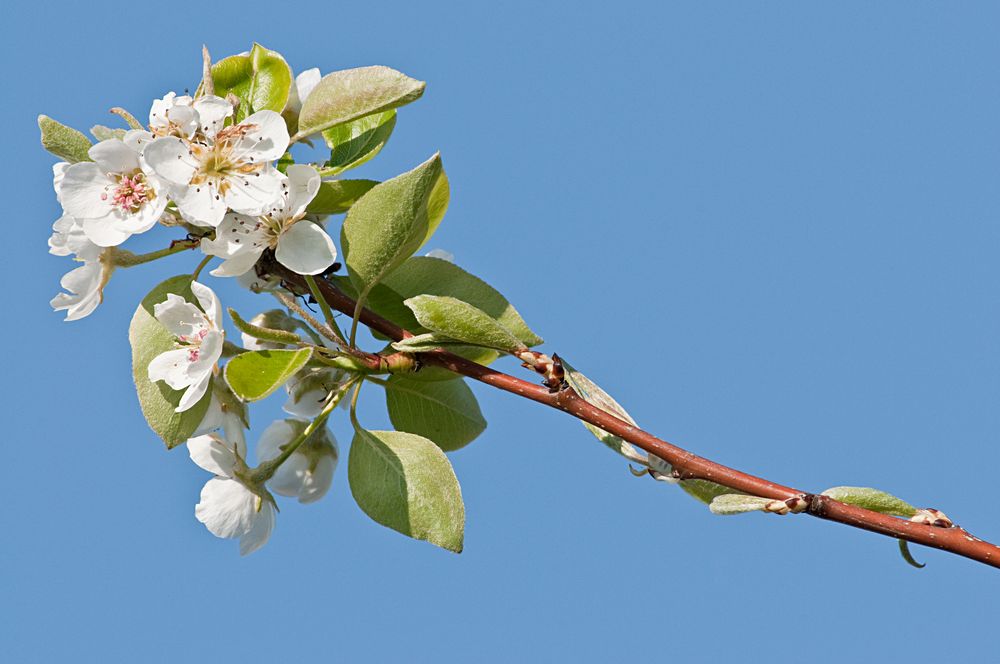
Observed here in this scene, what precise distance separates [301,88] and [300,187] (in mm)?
310

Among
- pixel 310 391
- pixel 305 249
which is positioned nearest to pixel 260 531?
pixel 310 391

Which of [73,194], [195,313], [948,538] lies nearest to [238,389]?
[195,313]

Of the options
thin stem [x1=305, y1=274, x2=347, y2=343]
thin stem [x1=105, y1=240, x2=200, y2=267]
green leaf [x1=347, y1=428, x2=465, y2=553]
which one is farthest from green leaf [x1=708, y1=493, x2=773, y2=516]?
thin stem [x1=105, y1=240, x2=200, y2=267]

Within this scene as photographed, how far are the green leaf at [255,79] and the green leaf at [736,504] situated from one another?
834 mm

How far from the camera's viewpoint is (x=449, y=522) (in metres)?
1.33

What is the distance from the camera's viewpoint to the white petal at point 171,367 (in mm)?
1377

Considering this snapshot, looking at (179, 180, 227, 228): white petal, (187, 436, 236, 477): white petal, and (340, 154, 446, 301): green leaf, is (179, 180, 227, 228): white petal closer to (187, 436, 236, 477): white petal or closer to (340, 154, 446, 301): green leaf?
(340, 154, 446, 301): green leaf

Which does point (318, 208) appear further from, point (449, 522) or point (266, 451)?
point (449, 522)

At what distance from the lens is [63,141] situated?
1428 millimetres

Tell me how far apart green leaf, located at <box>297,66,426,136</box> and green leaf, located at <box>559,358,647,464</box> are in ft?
1.38

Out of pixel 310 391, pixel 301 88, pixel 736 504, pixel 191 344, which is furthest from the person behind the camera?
pixel 301 88

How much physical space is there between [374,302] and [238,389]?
11.0 inches

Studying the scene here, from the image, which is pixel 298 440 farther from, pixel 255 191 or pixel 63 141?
pixel 63 141

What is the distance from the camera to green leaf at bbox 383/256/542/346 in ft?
4.82
